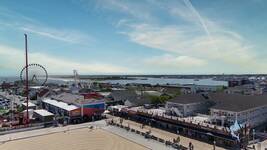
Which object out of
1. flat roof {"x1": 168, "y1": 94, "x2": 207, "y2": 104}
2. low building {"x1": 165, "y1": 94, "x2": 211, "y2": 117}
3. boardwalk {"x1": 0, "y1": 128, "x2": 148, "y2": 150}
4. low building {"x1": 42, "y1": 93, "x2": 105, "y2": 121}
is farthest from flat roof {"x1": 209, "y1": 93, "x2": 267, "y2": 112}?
low building {"x1": 42, "y1": 93, "x2": 105, "y2": 121}

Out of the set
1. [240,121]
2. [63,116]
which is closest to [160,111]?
[240,121]

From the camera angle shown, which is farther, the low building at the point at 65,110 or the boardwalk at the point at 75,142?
the low building at the point at 65,110

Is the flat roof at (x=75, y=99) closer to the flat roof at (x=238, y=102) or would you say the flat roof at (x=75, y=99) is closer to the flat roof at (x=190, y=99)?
the flat roof at (x=190, y=99)

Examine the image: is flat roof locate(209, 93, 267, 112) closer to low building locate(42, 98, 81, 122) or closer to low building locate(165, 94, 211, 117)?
low building locate(165, 94, 211, 117)

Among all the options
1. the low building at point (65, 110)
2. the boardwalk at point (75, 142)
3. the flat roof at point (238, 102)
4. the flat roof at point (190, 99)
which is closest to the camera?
the boardwalk at point (75, 142)

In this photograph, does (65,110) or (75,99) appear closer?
(65,110)

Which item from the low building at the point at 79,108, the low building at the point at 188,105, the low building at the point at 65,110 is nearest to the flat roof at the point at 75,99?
the low building at the point at 79,108

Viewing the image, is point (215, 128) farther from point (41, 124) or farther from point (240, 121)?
point (41, 124)

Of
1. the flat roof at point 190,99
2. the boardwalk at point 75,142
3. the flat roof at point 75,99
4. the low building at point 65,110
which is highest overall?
the flat roof at point 190,99

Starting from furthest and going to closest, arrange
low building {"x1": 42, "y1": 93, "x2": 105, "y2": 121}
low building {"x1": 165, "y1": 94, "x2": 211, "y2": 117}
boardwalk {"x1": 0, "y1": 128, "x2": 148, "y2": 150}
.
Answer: low building {"x1": 42, "y1": 93, "x2": 105, "y2": 121}
low building {"x1": 165, "y1": 94, "x2": 211, "y2": 117}
boardwalk {"x1": 0, "y1": 128, "x2": 148, "y2": 150}

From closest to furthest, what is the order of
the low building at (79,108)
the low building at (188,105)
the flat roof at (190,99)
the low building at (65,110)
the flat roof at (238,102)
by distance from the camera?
the flat roof at (238,102), the low building at (188,105), the flat roof at (190,99), the low building at (65,110), the low building at (79,108)

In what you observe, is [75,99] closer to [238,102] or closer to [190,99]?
[190,99]

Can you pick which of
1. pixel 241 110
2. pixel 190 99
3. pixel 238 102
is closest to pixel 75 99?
pixel 190 99
